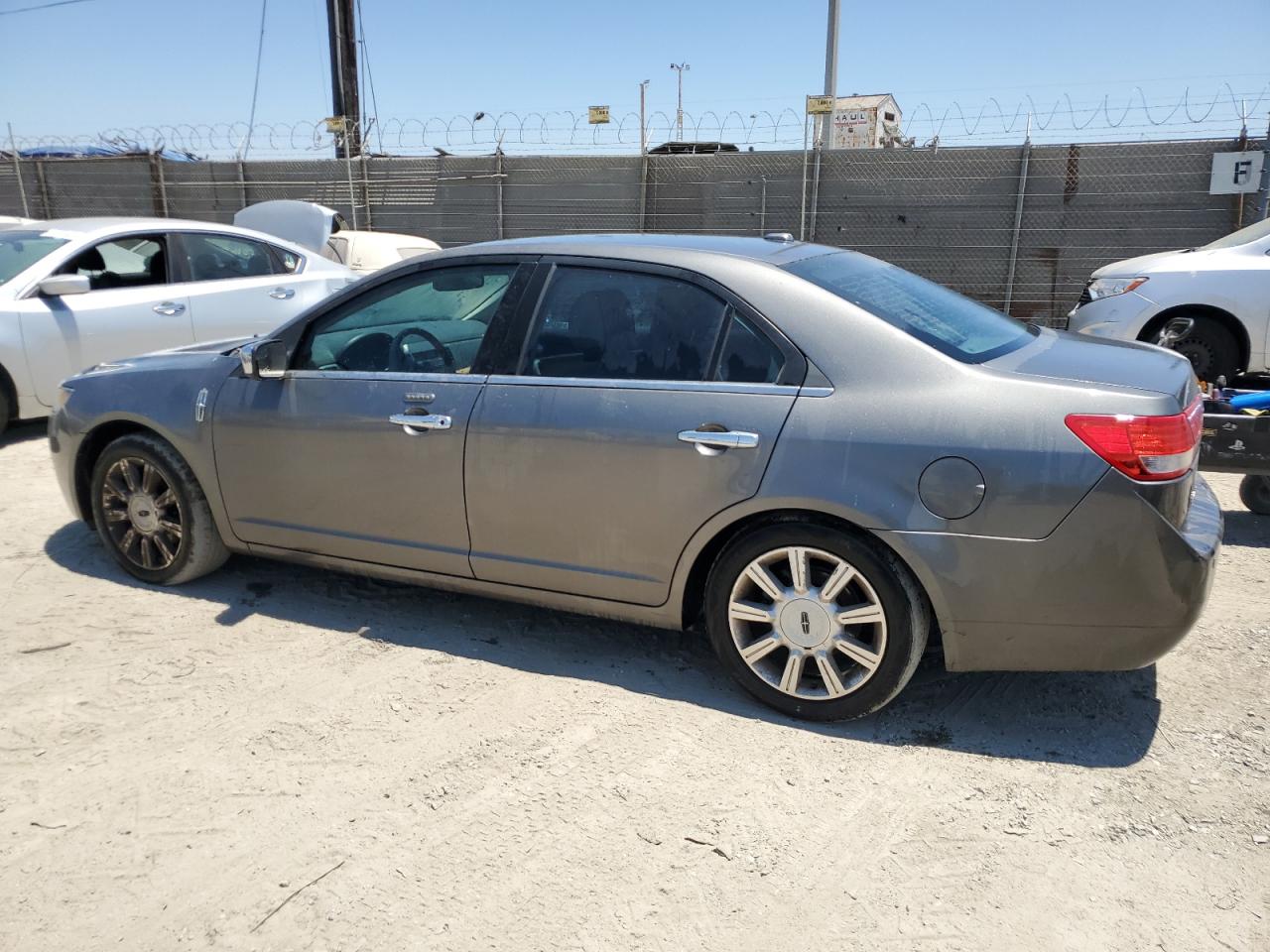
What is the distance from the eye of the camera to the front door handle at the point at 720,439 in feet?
10.6

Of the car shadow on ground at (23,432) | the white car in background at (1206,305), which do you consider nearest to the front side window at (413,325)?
the car shadow on ground at (23,432)

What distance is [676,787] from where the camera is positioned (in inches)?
119

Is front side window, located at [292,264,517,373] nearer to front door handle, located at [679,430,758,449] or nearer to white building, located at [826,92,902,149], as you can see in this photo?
front door handle, located at [679,430,758,449]

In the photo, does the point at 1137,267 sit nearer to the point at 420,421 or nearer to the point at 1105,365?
the point at 1105,365

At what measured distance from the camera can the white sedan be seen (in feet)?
23.0

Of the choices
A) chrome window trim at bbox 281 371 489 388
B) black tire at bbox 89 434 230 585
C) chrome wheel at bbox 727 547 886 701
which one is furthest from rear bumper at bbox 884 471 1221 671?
black tire at bbox 89 434 230 585

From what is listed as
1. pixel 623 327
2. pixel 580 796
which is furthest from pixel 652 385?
pixel 580 796

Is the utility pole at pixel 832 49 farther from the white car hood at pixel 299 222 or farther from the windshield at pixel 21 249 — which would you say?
the windshield at pixel 21 249

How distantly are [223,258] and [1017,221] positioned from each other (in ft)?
30.0

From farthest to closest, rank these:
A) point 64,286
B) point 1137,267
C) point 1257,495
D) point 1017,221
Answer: point 1017,221, point 1137,267, point 64,286, point 1257,495

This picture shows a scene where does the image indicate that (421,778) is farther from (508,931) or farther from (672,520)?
(672,520)

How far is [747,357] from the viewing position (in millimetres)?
3355

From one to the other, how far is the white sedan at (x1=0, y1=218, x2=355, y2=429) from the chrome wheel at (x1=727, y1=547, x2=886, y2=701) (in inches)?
224

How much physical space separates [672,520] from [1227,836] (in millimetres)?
1825
